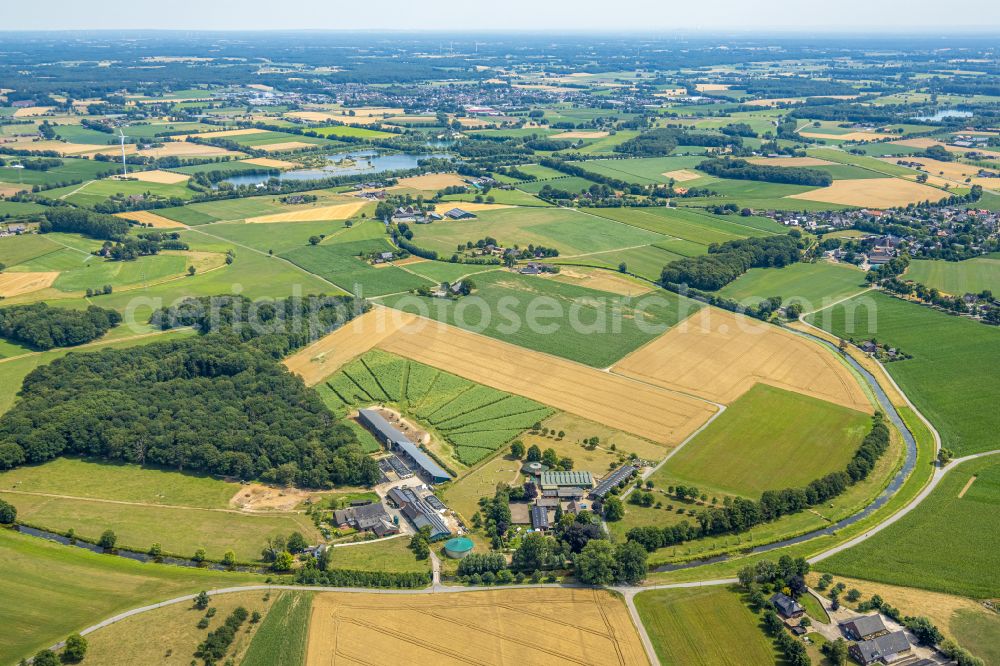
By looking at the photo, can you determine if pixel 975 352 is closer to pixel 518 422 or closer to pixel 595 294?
pixel 595 294

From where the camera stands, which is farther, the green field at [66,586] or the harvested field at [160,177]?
the harvested field at [160,177]

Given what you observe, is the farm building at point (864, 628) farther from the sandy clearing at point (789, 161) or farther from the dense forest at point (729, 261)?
the sandy clearing at point (789, 161)

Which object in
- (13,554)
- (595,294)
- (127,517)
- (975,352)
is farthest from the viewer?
(595,294)

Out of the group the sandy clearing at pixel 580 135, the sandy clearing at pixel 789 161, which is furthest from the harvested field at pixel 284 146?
the sandy clearing at pixel 789 161

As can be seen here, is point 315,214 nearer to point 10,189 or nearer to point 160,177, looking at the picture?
point 160,177

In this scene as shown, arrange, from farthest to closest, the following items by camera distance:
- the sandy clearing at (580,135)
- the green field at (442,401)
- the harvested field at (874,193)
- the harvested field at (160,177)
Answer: the sandy clearing at (580,135), the harvested field at (160,177), the harvested field at (874,193), the green field at (442,401)

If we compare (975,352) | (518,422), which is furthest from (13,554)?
(975,352)
